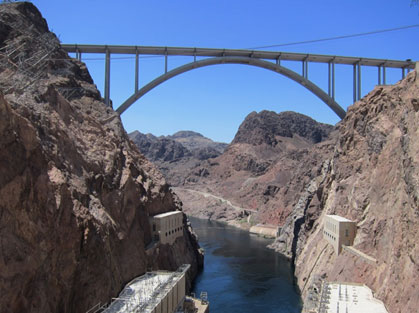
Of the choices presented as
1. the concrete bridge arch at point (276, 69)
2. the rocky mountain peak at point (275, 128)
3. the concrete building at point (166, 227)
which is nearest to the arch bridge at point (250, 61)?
the concrete bridge arch at point (276, 69)

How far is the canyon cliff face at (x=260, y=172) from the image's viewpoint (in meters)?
104


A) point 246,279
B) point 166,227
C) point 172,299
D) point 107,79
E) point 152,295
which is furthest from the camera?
point 246,279

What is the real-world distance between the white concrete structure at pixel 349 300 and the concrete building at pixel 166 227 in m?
18.2

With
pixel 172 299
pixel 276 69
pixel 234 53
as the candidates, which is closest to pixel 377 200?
pixel 172 299

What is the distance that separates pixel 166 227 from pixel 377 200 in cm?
2175

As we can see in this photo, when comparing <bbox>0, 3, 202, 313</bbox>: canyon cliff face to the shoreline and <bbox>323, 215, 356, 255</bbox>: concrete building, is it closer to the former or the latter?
<bbox>323, 215, 356, 255</bbox>: concrete building

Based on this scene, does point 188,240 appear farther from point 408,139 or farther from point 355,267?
point 408,139

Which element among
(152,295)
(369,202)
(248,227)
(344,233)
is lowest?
(248,227)

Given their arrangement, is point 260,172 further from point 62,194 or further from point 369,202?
point 62,194

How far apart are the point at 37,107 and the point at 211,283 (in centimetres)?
3124

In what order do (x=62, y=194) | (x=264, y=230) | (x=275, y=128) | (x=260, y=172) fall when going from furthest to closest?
(x=275, y=128)
(x=260, y=172)
(x=264, y=230)
(x=62, y=194)

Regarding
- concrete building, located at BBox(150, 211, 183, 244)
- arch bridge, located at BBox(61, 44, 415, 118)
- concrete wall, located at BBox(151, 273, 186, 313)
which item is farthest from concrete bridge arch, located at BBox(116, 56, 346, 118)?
concrete wall, located at BBox(151, 273, 186, 313)

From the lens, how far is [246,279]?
57.8m

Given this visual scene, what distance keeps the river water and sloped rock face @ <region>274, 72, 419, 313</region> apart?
2.87 metres
